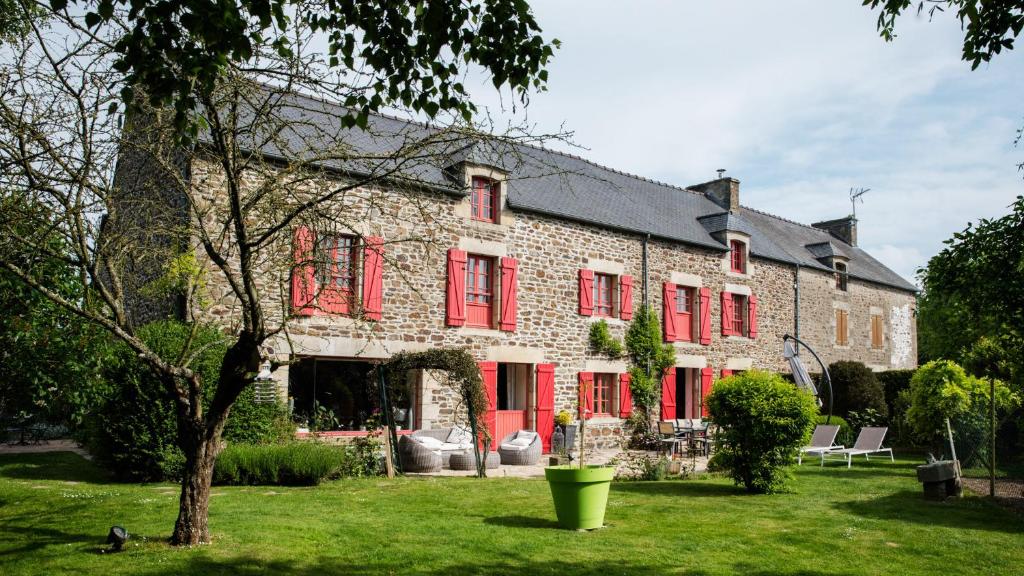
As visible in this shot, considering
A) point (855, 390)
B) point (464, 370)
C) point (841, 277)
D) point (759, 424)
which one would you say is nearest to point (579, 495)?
point (759, 424)

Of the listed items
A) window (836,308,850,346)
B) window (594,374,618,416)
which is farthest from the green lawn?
window (836,308,850,346)

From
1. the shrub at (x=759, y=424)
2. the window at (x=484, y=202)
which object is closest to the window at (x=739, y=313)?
the window at (x=484, y=202)

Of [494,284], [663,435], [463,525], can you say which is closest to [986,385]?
[663,435]

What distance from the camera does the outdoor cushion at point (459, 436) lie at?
13344 millimetres

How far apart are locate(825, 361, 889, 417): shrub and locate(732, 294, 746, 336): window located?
3360 millimetres

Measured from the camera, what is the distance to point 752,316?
20219 mm

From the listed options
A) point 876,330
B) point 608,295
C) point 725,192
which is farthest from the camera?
point 876,330

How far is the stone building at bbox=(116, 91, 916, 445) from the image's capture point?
513 inches

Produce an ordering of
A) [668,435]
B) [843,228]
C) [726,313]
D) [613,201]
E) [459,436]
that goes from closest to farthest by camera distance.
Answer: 1. [459,436]
2. [668,435]
3. [613,201]
4. [726,313]
5. [843,228]

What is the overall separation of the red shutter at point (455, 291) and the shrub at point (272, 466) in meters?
4.46

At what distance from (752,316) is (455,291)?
9562 mm

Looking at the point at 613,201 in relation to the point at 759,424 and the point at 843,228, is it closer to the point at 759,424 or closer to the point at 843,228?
the point at 759,424

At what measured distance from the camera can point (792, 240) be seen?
24.1 m

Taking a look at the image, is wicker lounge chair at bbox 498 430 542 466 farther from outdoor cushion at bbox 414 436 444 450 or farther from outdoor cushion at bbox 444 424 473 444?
outdoor cushion at bbox 414 436 444 450
